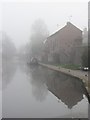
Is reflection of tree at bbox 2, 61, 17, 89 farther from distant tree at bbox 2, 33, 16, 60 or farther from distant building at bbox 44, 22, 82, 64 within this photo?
distant tree at bbox 2, 33, 16, 60

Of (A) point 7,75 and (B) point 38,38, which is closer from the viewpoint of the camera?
(A) point 7,75

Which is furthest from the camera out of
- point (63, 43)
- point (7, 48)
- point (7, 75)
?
point (7, 48)

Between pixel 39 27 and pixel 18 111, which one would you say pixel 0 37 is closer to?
pixel 39 27

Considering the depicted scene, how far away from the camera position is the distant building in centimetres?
4834

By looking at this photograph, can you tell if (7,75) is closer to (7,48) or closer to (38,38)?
(38,38)

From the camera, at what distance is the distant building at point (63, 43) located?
48338 millimetres

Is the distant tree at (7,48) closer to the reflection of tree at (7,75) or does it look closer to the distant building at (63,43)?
the distant building at (63,43)

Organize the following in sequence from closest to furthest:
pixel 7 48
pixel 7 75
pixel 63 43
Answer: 1. pixel 7 75
2. pixel 63 43
3. pixel 7 48

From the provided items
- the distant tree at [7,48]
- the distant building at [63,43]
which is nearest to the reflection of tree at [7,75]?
the distant building at [63,43]

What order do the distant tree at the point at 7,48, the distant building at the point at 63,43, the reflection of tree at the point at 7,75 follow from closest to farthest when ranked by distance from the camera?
the reflection of tree at the point at 7,75
the distant building at the point at 63,43
the distant tree at the point at 7,48

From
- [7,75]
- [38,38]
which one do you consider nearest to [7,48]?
[38,38]

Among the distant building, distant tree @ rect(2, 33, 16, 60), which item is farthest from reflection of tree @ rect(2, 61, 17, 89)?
distant tree @ rect(2, 33, 16, 60)

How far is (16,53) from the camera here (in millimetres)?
95688

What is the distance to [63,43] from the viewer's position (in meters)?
56.7
